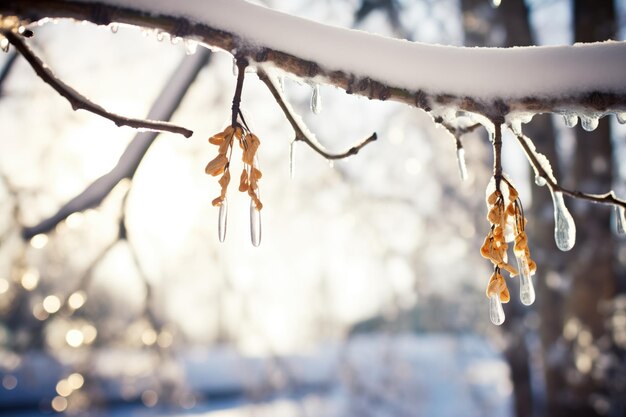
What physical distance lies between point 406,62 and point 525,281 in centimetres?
76

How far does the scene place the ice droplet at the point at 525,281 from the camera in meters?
1.30

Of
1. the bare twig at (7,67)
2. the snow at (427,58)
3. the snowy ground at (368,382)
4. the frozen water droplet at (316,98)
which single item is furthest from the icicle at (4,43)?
the snowy ground at (368,382)

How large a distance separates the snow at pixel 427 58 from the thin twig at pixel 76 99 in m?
0.30

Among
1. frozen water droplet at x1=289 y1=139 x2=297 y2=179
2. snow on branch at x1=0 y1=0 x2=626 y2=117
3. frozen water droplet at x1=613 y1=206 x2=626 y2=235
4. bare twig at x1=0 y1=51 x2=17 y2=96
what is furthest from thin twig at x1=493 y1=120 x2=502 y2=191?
bare twig at x1=0 y1=51 x2=17 y2=96

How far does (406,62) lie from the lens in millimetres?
1334

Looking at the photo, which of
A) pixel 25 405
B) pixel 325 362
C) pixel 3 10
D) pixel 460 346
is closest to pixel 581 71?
pixel 3 10

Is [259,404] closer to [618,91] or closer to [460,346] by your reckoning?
[460,346]

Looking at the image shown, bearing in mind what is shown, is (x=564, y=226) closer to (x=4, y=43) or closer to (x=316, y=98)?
(x=316, y=98)

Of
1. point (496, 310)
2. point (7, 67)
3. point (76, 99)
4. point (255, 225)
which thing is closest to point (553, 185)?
point (496, 310)

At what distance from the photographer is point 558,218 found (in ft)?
5.18

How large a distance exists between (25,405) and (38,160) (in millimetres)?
15691

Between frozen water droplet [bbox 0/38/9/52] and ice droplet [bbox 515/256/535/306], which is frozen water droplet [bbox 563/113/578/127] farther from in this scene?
frozen water droplet [bbox 0/38/9/52]

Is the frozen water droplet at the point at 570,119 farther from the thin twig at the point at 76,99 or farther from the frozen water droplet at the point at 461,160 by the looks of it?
the thin twig at the point at 76,99

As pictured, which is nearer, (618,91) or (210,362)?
(618,91)
